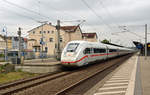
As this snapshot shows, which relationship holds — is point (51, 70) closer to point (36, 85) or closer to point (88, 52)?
point (88, 52)

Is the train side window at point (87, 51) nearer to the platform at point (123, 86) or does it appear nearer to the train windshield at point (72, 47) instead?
the train windshield at point (72, 47)

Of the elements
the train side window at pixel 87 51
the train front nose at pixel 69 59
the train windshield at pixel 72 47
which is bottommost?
the train front nose at pixel 69 59

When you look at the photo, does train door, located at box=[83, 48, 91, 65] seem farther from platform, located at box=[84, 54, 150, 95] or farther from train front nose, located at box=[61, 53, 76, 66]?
platform, located at box=[84, 54, 150, 95]

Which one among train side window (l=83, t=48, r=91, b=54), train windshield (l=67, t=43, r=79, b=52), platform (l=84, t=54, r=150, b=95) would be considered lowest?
platform (l=84, t=54, r=150, b=95)

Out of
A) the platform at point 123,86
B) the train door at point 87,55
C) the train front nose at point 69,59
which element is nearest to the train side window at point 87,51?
the train door at point 87,55

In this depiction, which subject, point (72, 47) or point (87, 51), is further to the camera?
point (87, 51)

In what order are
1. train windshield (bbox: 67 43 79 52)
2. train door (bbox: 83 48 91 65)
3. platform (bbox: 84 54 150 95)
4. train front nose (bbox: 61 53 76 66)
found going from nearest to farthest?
platform (bbox: 84 54 150 95)
train front nose (bbox: 61 53 76 66)
train windshield (bbox: 67 43 79 52)
train door (bbox: 83 48 91 65)

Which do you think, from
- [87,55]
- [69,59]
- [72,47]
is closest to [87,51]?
[87,55]

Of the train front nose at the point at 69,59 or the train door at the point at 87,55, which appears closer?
the train front nose at the point at 69,59

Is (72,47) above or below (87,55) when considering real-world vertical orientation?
above

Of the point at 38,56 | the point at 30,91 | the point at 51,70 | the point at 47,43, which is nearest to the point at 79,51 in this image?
the point at 51,70

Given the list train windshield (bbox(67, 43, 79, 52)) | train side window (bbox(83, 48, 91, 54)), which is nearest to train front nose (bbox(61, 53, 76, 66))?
train windshield (bbox(67, 43, 79, 52))

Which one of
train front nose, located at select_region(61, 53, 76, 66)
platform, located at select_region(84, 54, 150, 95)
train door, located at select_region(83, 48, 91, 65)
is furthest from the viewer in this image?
train door, located at select_region(83, 48, 91, 65)

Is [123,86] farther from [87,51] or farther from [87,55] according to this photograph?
[87,51]
